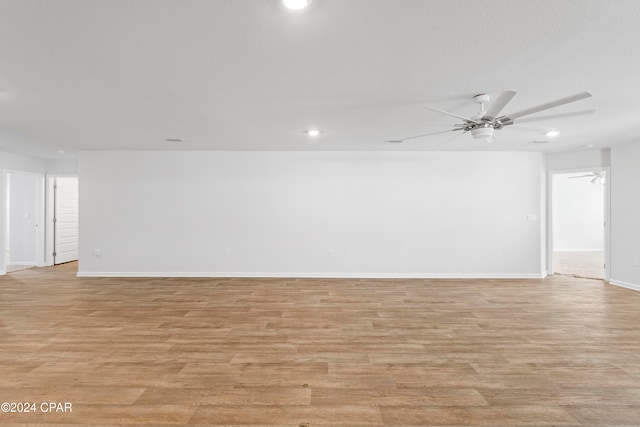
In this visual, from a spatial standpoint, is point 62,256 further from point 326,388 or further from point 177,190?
point 326,388

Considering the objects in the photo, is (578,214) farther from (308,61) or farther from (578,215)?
(308,61)

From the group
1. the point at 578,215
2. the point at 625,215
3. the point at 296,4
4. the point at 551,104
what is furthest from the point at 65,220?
the point at 578,215

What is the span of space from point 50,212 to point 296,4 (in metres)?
7.92

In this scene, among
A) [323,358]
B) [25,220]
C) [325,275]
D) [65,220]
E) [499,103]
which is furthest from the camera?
[65,220]

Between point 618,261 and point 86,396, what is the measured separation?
24.3 ft

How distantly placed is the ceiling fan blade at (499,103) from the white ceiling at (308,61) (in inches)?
8.3

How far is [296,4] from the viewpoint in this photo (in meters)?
1.56

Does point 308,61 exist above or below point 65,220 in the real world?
Result: above

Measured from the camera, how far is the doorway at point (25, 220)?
21.4ft

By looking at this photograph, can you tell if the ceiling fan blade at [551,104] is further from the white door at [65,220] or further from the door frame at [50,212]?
the white door at [65,220]

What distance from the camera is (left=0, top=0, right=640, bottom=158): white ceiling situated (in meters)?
1.65

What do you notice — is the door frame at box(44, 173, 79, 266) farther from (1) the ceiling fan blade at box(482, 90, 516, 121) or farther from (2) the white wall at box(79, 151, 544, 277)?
(1) the ceiling fan blade at box(482, 90, 516, 121)

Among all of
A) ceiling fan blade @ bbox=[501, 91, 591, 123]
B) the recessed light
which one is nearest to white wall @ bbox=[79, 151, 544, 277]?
ceiling fan blade @ bbox=[501, 91, 591, 123]

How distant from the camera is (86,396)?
200cm
